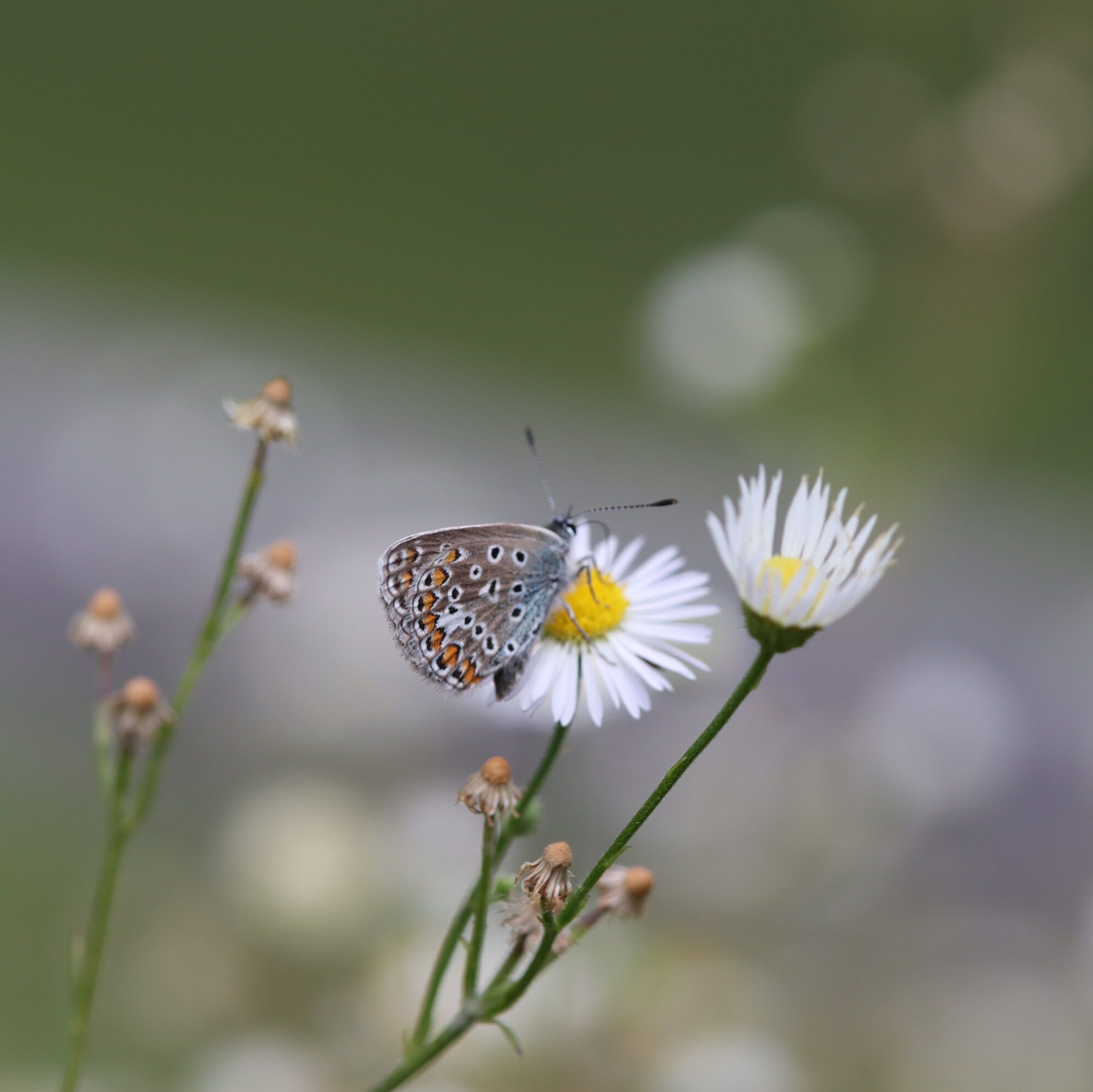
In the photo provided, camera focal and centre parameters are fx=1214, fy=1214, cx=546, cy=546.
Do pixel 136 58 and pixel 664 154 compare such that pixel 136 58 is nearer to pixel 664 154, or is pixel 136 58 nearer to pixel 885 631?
pixel 664 154

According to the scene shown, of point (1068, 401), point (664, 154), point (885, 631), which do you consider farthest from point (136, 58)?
point (885, 631)

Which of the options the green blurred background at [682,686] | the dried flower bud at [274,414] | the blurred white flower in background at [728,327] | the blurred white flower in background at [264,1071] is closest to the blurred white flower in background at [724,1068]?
the green blurred background at [682,686]

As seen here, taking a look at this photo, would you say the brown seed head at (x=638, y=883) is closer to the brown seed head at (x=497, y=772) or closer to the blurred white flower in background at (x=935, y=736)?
the brown seed head at (x=497, y=772)

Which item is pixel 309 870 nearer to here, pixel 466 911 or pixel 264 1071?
pixel 264 1071

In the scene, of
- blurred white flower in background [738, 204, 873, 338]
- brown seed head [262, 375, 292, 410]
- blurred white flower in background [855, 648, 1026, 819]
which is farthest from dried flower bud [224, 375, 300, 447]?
blurred white flower in background [738, 204, 873, 338]

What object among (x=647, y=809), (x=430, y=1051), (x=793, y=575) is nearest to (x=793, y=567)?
(x=793, y=575)

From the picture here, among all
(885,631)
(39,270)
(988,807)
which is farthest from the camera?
(39,270)
